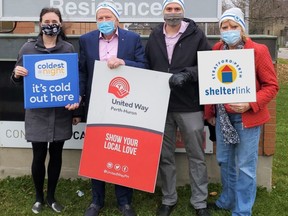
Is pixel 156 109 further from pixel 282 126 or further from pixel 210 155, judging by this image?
pixel 282 126

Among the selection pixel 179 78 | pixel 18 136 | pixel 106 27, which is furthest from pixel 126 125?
pixel 18 136

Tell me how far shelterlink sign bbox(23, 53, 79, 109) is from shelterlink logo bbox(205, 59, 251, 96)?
4.11ft

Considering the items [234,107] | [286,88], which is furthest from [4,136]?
[286,88]

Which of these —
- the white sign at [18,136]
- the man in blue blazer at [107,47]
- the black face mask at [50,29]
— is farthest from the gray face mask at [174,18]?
the white sign at [18,136]

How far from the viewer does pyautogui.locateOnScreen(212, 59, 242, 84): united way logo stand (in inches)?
137

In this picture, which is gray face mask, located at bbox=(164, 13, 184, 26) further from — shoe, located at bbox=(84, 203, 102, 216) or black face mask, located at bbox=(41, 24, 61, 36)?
shoe, located at bbox=(84, 203, 102, 216)

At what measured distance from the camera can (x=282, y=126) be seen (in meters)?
8.41

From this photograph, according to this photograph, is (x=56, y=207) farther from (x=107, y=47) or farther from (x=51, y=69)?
(x=107, y=47)

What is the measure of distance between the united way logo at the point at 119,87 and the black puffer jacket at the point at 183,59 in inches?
12.6

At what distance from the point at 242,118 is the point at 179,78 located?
65 centimetres

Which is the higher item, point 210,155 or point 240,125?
point 240,125

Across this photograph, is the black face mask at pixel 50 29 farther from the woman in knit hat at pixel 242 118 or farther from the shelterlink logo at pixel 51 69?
the woman in knit hat at pixel 242 118

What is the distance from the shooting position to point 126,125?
3881mm

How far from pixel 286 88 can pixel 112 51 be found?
1184 centimetres
